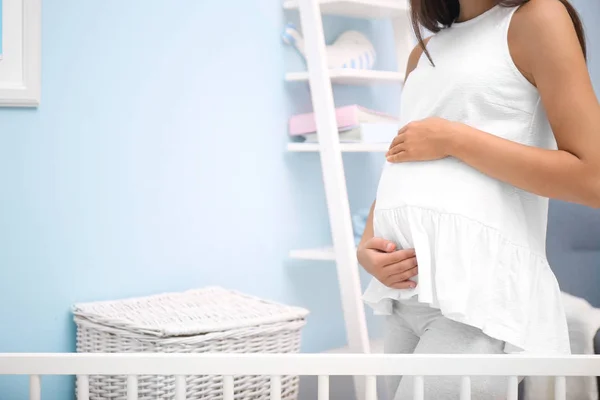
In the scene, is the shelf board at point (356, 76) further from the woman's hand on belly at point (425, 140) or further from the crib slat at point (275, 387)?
the crib slat at point (275, 387)

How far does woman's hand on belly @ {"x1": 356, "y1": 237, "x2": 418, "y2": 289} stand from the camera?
0.86 meters

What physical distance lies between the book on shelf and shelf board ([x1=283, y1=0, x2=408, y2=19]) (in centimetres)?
34

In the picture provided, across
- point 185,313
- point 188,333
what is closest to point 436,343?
point 188,333

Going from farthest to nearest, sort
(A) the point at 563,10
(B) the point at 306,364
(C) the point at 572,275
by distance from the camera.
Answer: (C) the point at 572,275 < (A) the point at 563,10 < (B) the point at 306,364

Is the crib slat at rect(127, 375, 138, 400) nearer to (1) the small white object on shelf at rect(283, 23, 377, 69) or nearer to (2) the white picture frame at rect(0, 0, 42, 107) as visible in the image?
(2) the white picture frame at rect(0, 0, 42, 107)

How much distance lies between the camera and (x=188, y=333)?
1.44 metres

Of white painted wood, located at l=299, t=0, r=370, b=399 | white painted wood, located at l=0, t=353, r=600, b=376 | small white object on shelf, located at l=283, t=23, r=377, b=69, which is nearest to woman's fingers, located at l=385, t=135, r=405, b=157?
white painted wood, located at l=0, t=353, r=600, b=376

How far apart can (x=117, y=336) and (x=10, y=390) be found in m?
0.29

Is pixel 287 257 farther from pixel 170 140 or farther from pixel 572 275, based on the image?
pixel 572 275

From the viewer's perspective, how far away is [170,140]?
1818mm

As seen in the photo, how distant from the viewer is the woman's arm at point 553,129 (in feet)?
2.56

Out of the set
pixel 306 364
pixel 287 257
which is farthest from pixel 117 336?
pixel 306 364

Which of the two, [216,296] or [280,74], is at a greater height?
[280,74]

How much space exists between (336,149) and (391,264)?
→ 103 centimetres
